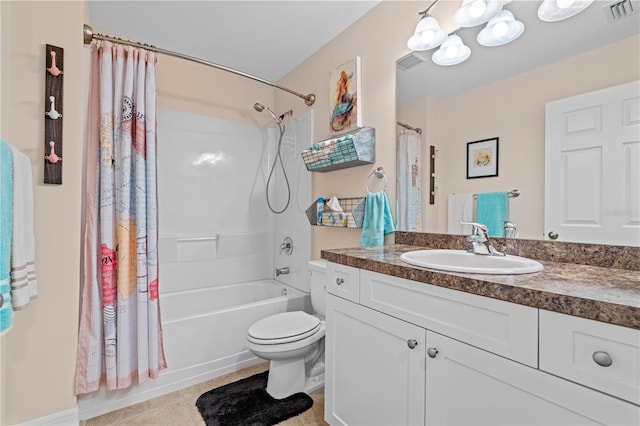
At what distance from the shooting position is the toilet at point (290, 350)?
1.65 metres

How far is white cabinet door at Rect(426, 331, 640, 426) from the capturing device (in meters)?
0.67

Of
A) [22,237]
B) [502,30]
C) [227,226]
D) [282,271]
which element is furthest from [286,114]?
[22,237]

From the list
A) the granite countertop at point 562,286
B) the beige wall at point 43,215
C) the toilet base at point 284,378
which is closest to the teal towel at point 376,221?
the granite countertop at point 562,286

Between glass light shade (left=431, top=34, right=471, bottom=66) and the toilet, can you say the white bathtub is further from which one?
glass light shade (left=431, top=34, right=471, bottom=66)

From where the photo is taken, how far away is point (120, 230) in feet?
5.40

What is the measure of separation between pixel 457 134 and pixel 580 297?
1.00m

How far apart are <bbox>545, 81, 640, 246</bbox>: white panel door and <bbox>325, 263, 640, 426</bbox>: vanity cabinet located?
591 millimetres

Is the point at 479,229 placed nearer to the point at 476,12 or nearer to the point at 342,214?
the point at 342,214

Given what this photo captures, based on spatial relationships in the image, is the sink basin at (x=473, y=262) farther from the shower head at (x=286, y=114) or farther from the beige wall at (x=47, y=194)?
the shower head at (x=286, y=114)

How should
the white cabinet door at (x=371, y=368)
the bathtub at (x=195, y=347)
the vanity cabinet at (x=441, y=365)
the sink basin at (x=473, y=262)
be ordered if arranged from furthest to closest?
1. the bathtub at (x=195, y=347)
2. the white cabinet door at (x=371, y=368)
3. the sink basin at (x=473, y=262)
4. the vanity cabinet at (x=441, y=365)

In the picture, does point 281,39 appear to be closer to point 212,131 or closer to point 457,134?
point 212,131

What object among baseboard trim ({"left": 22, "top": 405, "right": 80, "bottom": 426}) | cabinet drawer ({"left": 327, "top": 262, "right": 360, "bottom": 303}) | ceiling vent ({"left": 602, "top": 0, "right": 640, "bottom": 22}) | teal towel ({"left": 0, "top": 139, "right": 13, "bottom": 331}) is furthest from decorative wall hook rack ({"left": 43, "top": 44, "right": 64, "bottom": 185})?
ceiling vent ({"left": 602, "top": 0, "right": 640, "bottom": 22})

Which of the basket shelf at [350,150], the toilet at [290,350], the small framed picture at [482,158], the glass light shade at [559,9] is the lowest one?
the toilet at [290,350]

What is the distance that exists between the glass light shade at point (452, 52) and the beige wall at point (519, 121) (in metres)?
0.19
